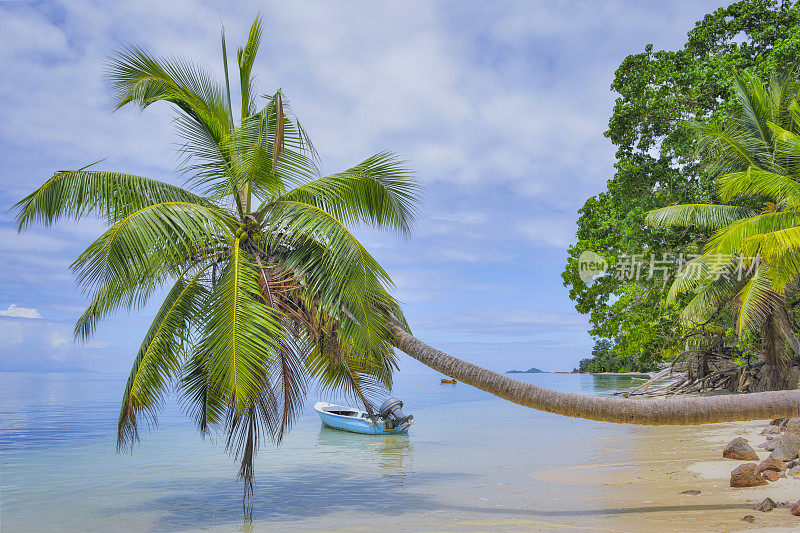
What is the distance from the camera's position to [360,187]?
9445 millimetres

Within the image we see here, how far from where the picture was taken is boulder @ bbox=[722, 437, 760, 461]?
11.5m

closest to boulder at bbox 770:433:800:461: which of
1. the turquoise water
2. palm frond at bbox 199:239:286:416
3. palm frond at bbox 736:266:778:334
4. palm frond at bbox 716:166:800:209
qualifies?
palm frond at bbox 736:266:778:334

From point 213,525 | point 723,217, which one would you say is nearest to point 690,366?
point 723,217

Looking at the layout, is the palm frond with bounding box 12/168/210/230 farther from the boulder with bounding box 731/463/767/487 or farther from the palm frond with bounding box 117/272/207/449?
the boulder with bounding box 731/463/767/487

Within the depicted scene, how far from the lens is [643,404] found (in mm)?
7133

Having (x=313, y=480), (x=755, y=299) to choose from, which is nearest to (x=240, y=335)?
(x=313, y=480)

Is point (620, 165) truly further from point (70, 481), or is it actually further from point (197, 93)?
point (70, 481)

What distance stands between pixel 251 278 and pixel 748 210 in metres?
13.0

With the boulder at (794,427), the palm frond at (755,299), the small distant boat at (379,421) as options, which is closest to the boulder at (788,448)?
the boulder at (794,427)

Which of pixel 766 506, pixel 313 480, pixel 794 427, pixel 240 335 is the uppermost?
pixel 240 335

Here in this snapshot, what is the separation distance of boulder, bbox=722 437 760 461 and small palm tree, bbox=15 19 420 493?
755 centimetres

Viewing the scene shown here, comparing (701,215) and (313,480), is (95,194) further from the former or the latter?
(701,215)

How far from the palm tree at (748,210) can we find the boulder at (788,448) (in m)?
2.56

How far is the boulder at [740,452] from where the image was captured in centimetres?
1154
